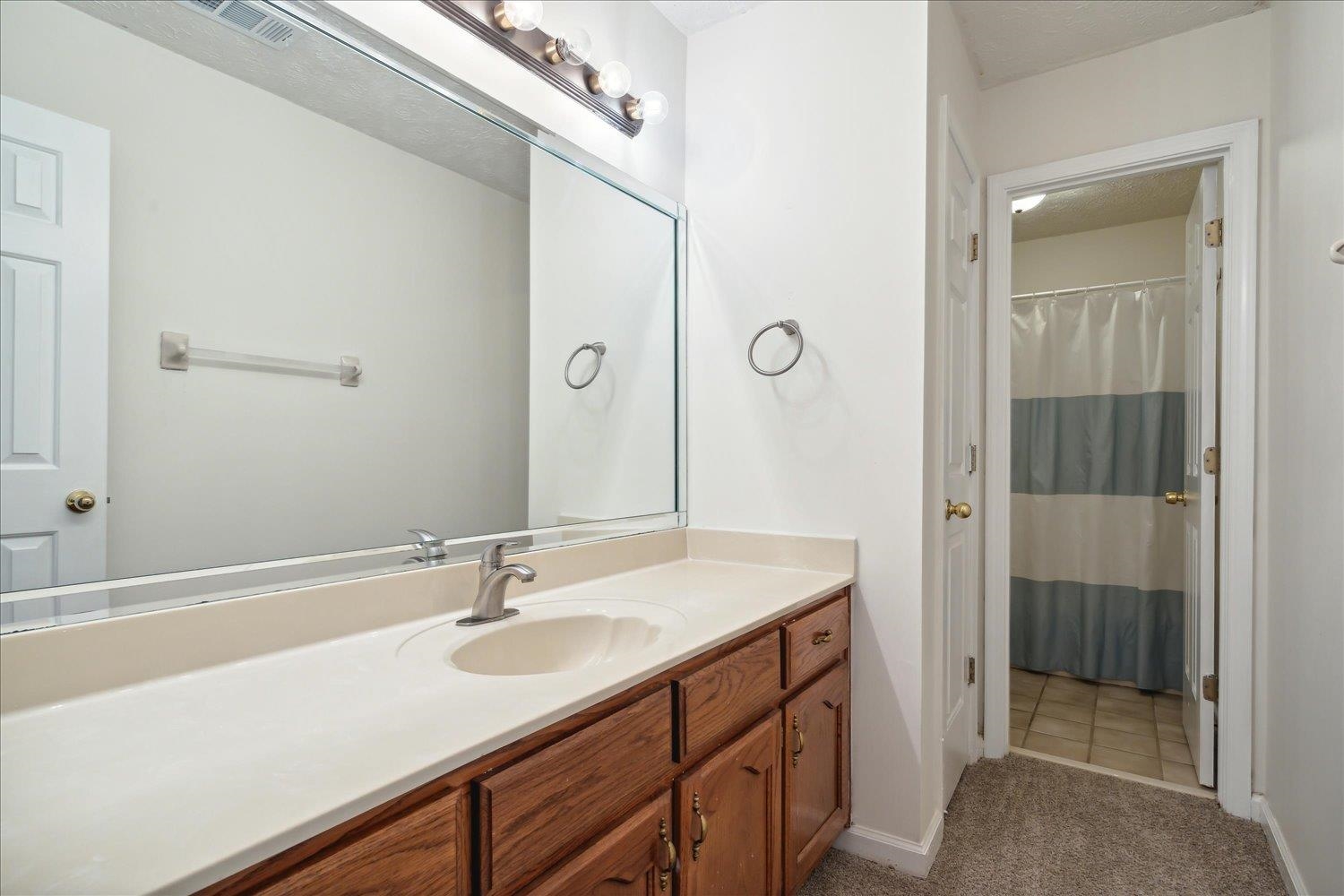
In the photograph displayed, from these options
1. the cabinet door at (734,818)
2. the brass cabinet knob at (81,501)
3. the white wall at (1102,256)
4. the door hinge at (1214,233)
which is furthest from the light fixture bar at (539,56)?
the white wall at (1102,256)

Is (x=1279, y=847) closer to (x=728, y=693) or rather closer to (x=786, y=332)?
(x=728, y=693)

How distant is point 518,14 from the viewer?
1350mm

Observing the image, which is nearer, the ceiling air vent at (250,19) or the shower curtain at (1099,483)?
the ceiling air vent at (250,19)

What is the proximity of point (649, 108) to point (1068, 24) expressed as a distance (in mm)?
1384

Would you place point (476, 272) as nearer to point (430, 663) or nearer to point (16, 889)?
point (430, 663)

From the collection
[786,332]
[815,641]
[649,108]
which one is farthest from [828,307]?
[815,641]

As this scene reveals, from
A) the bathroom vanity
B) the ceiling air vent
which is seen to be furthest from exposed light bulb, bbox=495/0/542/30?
the bathroom vanity

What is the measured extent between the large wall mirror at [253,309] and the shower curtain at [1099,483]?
272 centimetres

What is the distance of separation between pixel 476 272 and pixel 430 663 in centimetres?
82

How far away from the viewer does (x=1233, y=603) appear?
6.38ft

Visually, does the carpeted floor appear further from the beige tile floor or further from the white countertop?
the white countertop

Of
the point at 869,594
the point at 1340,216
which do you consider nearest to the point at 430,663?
Answer: the point at 869,594

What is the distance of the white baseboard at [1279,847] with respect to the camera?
1546 mm

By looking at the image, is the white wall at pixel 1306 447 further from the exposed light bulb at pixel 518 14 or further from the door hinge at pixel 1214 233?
the exposed light bulb at pixel 518 14
